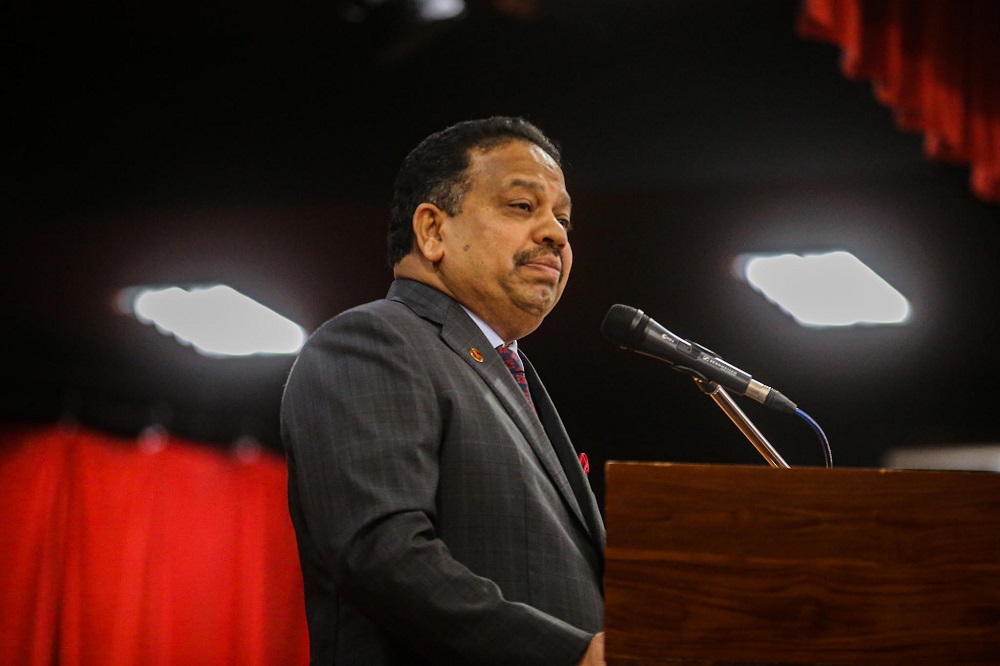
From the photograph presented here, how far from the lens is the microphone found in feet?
Answer: 5.68

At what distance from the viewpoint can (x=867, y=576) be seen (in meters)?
1.16

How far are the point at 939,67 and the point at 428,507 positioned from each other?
101 inches

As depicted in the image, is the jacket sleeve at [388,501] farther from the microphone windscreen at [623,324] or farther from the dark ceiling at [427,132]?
the dark ceiling at [427,132]

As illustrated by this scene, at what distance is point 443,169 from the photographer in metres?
1.96

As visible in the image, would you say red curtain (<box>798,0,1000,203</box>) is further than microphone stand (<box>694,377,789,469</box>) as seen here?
Yes

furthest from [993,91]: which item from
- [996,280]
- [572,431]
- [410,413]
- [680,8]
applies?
[572,431]

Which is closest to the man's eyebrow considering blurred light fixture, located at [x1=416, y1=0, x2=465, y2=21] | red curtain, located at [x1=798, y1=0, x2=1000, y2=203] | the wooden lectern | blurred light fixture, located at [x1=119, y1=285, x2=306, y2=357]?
the wooden lectern

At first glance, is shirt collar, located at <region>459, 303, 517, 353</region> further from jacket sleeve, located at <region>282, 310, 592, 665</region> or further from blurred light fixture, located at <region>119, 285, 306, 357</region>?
blurred light fixture, located at <region>119, 285, 306, 357</region>

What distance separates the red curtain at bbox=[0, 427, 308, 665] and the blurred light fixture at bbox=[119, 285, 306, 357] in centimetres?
70

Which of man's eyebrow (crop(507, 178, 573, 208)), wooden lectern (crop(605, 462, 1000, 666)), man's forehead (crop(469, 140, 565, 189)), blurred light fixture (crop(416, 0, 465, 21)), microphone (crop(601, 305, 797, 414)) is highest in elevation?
blurred light fixture (crop(416, 0, 465, 21))

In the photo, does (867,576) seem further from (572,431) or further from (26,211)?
(572,431)

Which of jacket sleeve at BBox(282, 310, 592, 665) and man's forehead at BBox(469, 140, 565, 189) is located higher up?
man's forehead at BBox(469, 140, 565, 189)

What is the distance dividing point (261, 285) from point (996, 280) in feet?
11.6

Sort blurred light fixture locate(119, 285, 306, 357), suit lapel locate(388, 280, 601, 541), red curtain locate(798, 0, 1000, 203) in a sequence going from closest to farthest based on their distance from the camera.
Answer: suit lapel locate(388, 280, 601, 541) → red curtain locate(798, 0, 1000, 203) → blurred light fixture locate(119, 285, 306, 357)
